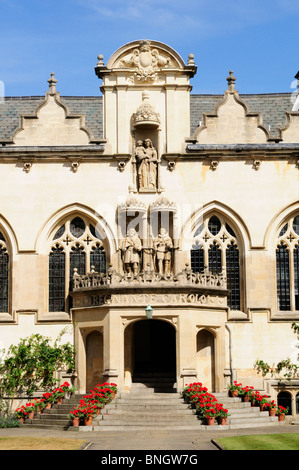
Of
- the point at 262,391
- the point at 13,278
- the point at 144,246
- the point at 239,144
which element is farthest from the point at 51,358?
the point at 239,144

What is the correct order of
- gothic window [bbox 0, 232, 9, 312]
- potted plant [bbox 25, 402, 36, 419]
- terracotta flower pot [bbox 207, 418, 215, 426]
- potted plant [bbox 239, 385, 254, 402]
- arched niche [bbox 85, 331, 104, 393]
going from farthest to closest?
1. gothic window [bbox 0, 232, 9, 312]
2. arched niche [bbox 85, 331, 104, 393]
3. potted plant [bbox 239, 385, 254, 402]
4. potted plant [bbox 25, 402, 36, 419]
5. terracotta flower pot [bbox 207, 418, 215, 426]

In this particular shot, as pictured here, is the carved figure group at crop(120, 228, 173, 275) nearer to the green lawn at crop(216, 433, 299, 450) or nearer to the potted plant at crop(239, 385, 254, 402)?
the potted plant at crop(239, 385, 254, 402)

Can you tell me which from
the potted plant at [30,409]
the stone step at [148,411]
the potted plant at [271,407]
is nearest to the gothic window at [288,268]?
the potted plant at [271,407]

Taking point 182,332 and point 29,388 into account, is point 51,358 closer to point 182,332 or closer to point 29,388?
point 29,388

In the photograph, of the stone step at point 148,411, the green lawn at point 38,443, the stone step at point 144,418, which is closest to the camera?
the green lawn at point 38,443

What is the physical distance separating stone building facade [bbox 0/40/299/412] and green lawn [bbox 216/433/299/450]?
8.33 m

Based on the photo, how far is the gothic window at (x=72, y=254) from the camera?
3509 centimetres

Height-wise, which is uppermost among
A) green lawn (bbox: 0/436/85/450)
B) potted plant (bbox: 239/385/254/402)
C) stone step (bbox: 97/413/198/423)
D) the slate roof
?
the slate roof

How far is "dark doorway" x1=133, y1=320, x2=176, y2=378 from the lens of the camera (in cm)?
3491

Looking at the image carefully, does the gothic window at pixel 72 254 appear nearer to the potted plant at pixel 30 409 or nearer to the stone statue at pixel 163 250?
the stone statue at pixel 163 250

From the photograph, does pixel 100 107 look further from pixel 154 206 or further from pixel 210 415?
pixel 210 415

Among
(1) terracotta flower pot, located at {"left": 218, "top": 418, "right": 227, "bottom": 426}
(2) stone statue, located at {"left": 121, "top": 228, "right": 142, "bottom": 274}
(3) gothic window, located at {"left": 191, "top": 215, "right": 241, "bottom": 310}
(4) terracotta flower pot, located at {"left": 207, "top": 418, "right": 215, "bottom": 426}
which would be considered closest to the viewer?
(4) terracotta flower pot, located at {"left": 207, "top": 418, "right": 215, "bottom": 426}

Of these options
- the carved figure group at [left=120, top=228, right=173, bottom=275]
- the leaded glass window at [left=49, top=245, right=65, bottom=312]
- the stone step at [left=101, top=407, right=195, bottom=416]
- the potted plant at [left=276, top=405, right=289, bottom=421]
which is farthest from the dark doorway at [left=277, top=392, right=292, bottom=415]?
the leaded glass window at [left=49, top=245, right=65, bottom=312]

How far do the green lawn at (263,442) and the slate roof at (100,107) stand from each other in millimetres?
16593
